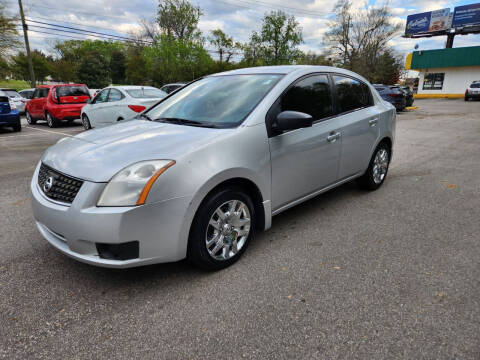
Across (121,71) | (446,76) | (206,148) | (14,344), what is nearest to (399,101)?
(206,148)

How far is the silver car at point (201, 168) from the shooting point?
2.20 metres

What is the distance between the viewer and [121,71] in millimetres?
62094

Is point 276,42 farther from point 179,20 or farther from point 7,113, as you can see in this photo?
point 7,113

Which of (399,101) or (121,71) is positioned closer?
(399,101)

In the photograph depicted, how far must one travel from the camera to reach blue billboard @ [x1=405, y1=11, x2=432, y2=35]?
4509 cm

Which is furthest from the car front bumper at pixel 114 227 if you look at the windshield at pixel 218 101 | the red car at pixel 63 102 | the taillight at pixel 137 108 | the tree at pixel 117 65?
the tree at pixel 117 65

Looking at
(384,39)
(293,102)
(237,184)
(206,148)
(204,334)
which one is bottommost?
(204,334)

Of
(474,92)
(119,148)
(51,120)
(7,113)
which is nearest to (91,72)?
(51,120)

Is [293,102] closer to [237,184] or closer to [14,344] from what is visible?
[237,184]

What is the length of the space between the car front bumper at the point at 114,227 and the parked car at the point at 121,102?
7.15m

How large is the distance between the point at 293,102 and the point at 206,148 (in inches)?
46.4

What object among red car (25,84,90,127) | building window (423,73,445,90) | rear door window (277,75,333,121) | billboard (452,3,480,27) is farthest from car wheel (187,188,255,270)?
billboard (452,3,480,27)

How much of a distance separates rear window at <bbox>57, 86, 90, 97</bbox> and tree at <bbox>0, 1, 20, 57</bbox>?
63.9 feet

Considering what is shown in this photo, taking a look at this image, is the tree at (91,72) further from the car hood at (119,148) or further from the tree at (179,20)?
the car hood at (119,148)
